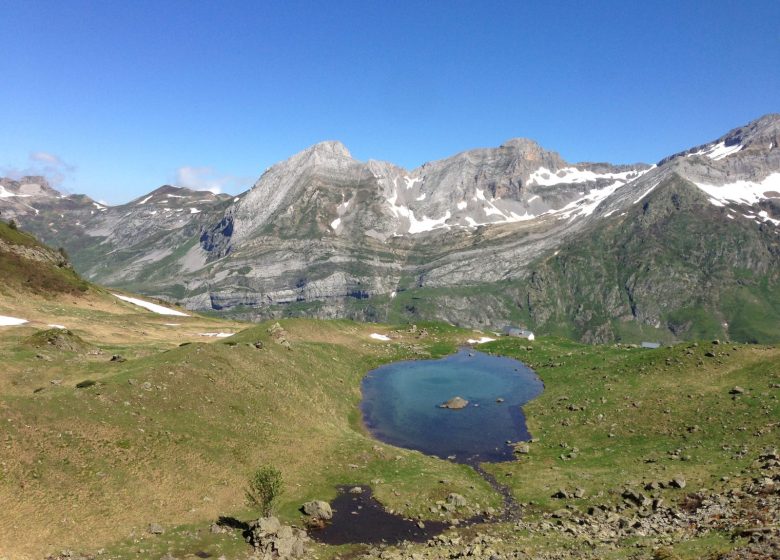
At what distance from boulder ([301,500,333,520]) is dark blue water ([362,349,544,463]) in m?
20.3

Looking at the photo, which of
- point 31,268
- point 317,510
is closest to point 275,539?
point 317,510

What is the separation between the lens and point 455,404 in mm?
74375

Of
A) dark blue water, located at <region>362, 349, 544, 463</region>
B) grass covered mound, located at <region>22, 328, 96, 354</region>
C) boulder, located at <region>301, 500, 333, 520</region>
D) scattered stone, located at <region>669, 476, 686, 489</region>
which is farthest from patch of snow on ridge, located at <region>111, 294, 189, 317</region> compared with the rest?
scattered stone, located at <region>669, 476, 686, 489</region>

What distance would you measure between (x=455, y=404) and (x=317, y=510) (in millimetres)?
40425

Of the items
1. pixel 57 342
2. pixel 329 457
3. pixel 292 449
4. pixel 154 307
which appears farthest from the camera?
pixel 154 307

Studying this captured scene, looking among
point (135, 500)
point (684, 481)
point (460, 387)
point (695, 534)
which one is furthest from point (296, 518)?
point (460, 387)

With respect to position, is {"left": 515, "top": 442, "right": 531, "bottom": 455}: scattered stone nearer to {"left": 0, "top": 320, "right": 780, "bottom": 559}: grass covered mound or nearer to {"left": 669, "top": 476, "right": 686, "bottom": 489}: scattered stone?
{"left": 0, "top": 320, "right": 780, "bottom": 559}: grass covered mound

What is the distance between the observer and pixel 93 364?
55.4 meters

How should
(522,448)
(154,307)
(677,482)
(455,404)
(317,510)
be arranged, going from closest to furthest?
1. (317,510)
2. (677,482)
3. (522,448)
4. (455,404)
5. (154,307)

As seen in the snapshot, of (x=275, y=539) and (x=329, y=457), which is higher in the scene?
(x=275, y=539)

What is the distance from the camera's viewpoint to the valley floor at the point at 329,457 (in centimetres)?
3116

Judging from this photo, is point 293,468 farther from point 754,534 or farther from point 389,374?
point 389,374

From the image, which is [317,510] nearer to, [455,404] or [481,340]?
[455,404]

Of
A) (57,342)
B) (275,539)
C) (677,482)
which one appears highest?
(57,342)
